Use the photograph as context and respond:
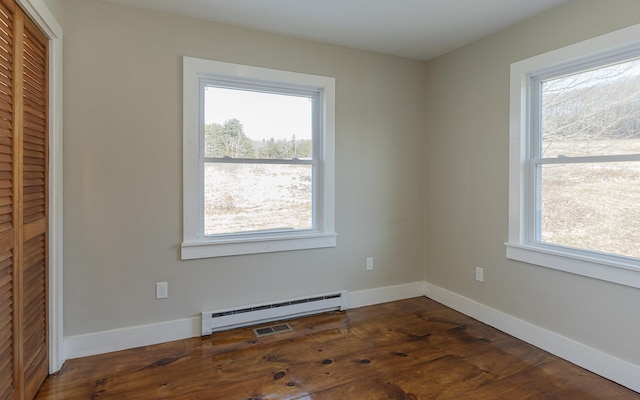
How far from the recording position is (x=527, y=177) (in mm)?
2674

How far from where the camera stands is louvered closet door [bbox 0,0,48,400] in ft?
5.14

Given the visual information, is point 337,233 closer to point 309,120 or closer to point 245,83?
point 309,120

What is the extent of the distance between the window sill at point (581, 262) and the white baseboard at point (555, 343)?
478 millimetres

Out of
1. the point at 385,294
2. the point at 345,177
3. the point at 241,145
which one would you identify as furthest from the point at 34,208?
the point at 385,294

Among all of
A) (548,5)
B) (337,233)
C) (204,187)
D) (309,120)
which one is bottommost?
(337,233)

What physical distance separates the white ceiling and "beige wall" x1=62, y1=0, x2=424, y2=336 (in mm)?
148

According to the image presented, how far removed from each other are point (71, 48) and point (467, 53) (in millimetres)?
3137

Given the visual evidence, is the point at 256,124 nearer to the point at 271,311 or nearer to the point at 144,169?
the point at 144,169

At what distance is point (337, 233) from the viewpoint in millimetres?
3201

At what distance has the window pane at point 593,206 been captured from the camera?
2.11 m

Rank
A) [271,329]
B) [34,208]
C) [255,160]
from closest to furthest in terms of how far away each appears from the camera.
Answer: [34,208] → [271,329] → [255,160]

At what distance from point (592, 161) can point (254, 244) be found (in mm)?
2517

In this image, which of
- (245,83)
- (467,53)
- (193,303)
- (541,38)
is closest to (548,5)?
(541,38)

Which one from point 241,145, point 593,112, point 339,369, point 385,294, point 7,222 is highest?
point 593,112
